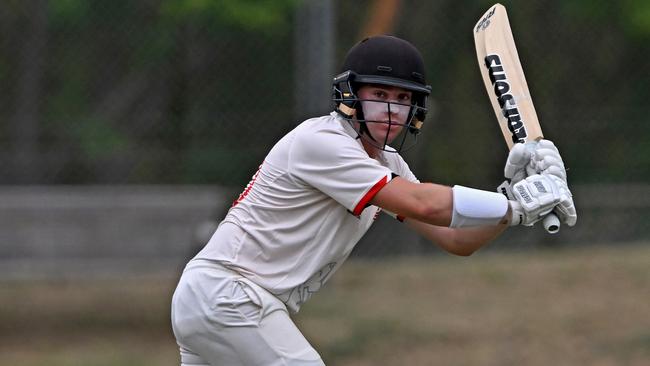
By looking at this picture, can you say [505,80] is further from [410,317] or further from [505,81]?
[410,317]

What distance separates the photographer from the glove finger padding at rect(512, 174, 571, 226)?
3727 mm

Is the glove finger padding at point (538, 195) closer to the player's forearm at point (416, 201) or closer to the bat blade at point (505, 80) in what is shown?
the player's forearm at point (416, 201)

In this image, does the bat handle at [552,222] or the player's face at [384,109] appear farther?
the player's face at [384,109]

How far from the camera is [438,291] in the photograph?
774cm

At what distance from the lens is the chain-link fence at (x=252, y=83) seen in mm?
7105

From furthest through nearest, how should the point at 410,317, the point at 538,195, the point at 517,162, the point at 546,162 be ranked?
1. the point at 410,317
2. the point at 517,162
3. the point at 546,162
4. the point at 538,195

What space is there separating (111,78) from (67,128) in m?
0.44

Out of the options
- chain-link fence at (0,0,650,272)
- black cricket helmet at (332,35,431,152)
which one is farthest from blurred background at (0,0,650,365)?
black cricket helmet at (332,35,431,152)

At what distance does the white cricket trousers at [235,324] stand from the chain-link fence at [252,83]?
297 cm

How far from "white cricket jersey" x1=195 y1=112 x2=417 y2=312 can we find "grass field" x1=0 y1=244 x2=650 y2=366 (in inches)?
113

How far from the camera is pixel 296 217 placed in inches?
155

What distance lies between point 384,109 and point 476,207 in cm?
45

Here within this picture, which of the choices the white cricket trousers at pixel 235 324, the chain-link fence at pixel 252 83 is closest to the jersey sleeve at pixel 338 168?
the white cricket trousers at pixel 235 324

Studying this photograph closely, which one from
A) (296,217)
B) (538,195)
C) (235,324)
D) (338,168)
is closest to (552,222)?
(538,195)
